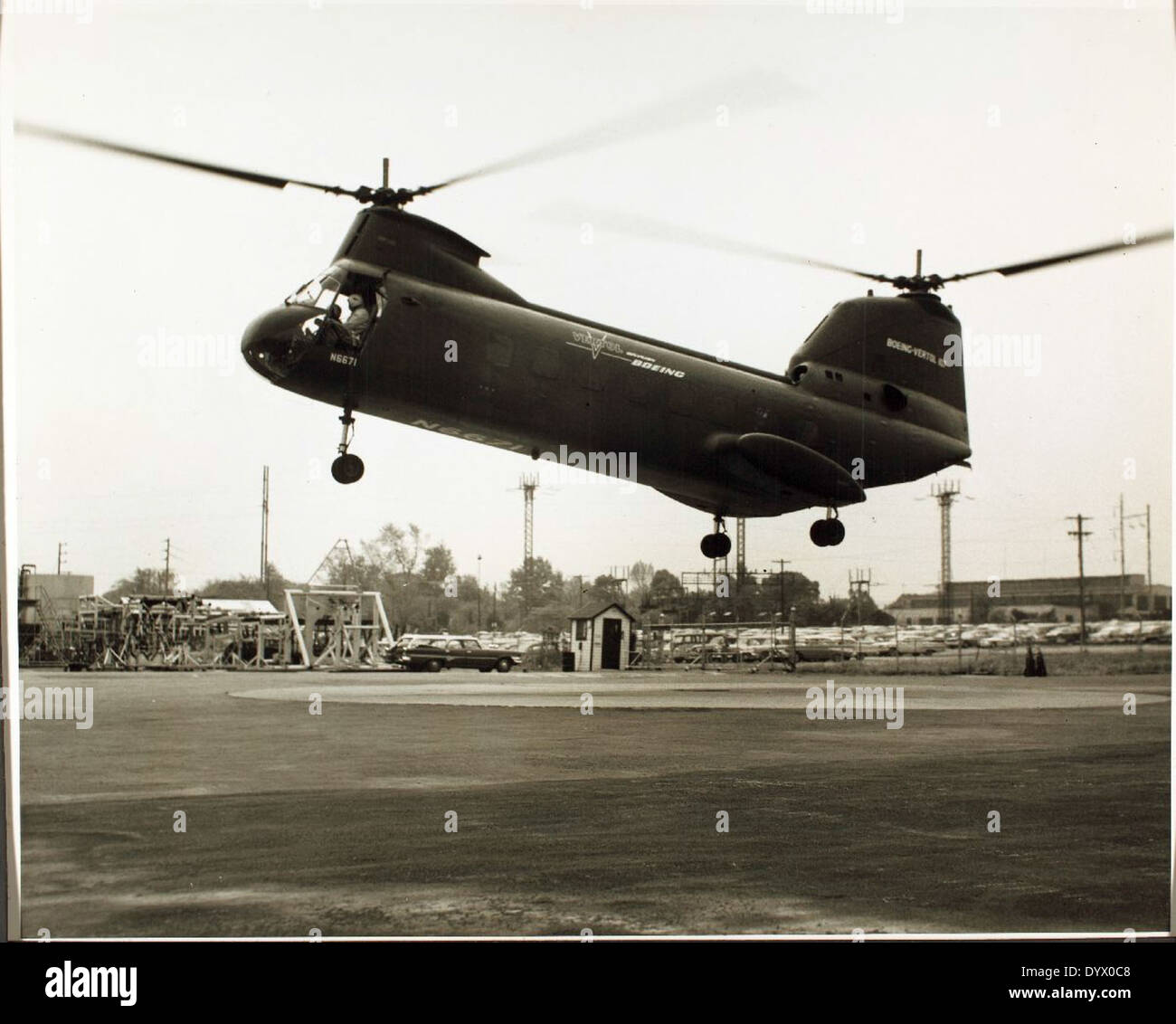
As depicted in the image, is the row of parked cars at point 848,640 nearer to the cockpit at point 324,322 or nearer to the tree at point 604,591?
the tree at point 604,591

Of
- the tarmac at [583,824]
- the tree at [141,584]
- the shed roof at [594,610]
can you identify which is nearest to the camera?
the tarmac at [583,824]

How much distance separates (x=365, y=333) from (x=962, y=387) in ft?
20.2

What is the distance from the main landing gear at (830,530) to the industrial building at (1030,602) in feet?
3.48

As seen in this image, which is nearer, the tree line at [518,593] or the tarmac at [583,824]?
the tarmac at [583,824]

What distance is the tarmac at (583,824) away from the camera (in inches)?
285

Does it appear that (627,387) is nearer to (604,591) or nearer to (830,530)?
(604,591)

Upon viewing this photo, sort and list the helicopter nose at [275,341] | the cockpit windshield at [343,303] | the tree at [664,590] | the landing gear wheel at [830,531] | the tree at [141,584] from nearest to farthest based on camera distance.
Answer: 1. the helicopter nose at [275,341]
2. the cockpit windshield at [343,303]
3. the tree at [141,584]
4. the landing gear wheel at [830,531]
5. the tree at [664,590]

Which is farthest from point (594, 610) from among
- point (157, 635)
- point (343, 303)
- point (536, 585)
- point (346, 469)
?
point (157, 635)

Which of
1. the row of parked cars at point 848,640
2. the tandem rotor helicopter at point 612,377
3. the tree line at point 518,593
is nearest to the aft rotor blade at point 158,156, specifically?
the tandem rotor helicopter at point 612,377

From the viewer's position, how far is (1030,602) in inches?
441

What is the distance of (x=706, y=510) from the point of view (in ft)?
35.3

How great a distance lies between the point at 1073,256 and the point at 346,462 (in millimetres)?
6066

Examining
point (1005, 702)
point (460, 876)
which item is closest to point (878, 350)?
point (1005, 702)
